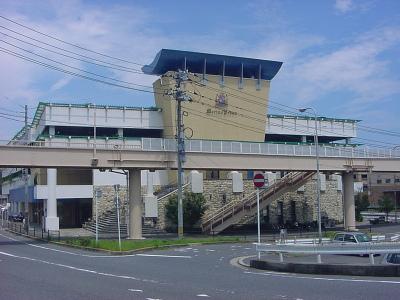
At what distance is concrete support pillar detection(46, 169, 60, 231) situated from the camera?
55.8m

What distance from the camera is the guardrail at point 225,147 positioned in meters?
40.7

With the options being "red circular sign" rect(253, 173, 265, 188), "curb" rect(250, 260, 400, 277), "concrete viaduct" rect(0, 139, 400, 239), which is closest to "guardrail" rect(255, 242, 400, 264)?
"curb" rect(250, 260, 400, 277)

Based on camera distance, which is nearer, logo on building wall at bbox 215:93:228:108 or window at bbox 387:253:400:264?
window at bbox 387:253:400:264

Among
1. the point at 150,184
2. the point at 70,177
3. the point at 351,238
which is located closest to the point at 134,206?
the point at 150,184

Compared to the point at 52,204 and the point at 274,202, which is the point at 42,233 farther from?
the point at 274,202

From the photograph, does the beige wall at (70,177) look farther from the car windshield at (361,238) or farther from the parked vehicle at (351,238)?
the car windshield at (361,238)

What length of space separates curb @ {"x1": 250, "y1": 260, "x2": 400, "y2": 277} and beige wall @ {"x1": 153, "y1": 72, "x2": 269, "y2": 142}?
47068 mm

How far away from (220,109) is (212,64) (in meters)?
6.05

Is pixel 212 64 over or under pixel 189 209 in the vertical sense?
over

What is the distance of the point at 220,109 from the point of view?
69062 mm

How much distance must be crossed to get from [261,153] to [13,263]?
26991 millimetres

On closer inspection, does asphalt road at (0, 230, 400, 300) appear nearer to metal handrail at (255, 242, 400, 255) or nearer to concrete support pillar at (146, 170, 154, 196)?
metal handrail at (255, 242, 400, 255)

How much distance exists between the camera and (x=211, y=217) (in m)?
51.8

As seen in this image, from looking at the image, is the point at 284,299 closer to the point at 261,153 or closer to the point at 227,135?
the point at 261,153
